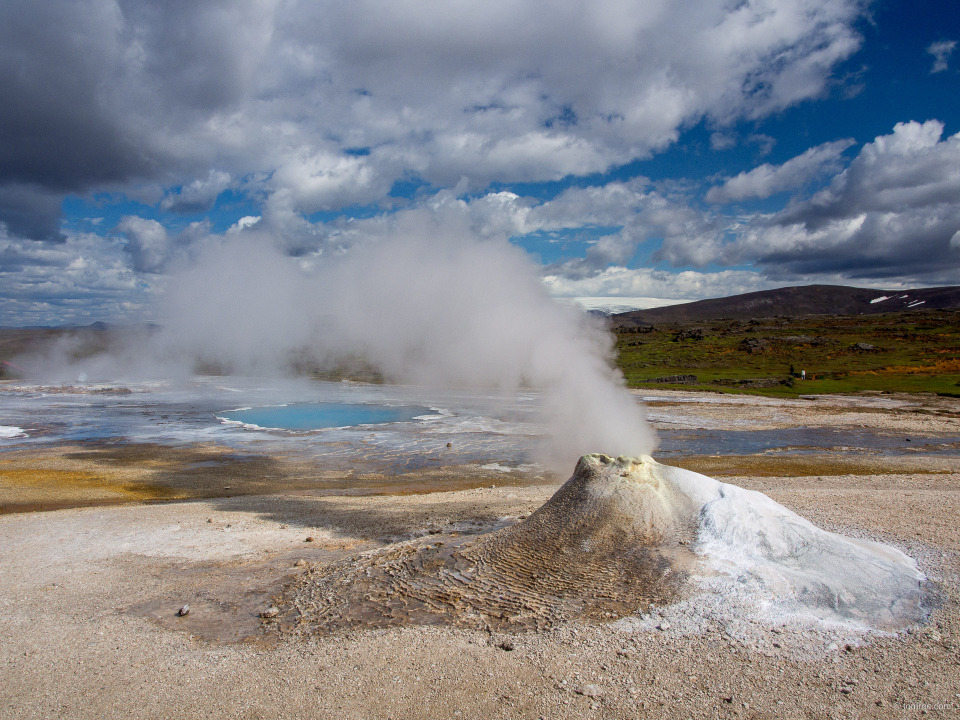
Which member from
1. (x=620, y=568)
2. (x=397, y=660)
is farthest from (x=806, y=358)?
(x=397, y=660)

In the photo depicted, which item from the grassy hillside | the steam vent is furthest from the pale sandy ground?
the grassy hillside

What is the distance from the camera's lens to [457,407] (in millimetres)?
35938

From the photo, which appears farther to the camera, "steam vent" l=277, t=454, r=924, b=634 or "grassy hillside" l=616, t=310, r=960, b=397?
"grassy hillside" l=616, t=310, r=960, b=397

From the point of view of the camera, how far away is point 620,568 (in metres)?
8.41

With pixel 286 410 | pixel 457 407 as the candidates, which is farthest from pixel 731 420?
pixel 286 410

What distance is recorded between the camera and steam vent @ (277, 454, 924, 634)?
776cm

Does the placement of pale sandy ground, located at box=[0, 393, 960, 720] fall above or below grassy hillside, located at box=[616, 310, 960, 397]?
below

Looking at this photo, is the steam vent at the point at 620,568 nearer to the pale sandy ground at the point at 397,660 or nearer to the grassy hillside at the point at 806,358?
the pale sandy ground at the point at 397,660

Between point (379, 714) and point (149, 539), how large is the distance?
8370 millimetres

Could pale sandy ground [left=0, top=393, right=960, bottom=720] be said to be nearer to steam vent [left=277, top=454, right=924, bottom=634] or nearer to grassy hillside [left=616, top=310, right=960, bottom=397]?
steam vent [left=277, top=454, right=924, bottom=634]

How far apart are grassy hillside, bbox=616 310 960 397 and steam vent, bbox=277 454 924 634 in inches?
1452

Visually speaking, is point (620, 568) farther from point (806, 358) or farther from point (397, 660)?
point (806, 358)

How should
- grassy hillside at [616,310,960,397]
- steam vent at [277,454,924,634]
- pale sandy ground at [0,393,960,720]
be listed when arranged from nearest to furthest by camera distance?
1. pale sandy ground at [0,393,960,720]
2. steam vent at [277,454,924,634]
3. grassy hillside at [616,310,960,397]

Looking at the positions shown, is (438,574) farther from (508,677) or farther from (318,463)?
(318,463)
